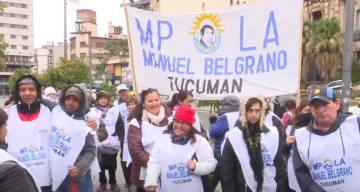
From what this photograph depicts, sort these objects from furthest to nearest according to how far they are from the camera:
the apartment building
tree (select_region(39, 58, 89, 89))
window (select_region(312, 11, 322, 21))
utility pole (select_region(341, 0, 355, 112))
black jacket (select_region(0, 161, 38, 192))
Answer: the apartment building < window (select_region(312, 11, 322, 21)) < tree (select_region(39, 58, 89, 89)) < utility pole (select_region(341, 0, 355, 112)) < black jacket (select_region(0, 161, 38, 192))

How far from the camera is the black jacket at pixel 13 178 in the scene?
5.90ft

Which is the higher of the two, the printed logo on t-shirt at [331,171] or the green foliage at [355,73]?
the green foliage at [355,73]

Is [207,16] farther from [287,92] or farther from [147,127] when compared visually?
[147,127]

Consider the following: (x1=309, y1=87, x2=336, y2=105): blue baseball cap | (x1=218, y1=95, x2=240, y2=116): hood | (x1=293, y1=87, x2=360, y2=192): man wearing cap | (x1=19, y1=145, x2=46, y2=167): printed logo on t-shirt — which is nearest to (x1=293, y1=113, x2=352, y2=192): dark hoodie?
(x1=293, y1=87, x2=360, y2=192): man wearing cap

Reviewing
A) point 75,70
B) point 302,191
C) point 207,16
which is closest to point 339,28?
point 75,70

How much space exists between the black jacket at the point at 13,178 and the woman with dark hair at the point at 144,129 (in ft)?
6.94

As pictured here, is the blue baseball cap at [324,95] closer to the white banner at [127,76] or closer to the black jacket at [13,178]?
the black jacket at [13,178]

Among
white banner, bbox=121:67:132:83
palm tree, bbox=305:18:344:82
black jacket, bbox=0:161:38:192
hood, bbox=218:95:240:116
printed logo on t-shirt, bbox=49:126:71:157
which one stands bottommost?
printed logo on t-shirt, bbox=49:126:71:157

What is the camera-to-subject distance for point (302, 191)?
120 inches

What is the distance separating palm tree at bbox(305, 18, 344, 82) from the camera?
34156 mm

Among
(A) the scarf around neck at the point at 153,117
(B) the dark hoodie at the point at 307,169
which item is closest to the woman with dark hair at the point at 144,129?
(A) the scarf around neck at the point at 153,117

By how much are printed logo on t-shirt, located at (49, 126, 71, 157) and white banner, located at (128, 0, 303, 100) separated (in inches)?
77.7

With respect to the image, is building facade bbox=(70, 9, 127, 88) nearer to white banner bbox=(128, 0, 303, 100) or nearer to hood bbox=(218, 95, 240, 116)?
white banner bbox=(128, 0, 303, 100)

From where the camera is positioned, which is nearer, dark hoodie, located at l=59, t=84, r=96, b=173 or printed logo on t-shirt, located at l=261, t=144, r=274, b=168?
printed logo on t-shirt, located at l=261, t=144, r=274, b=168
